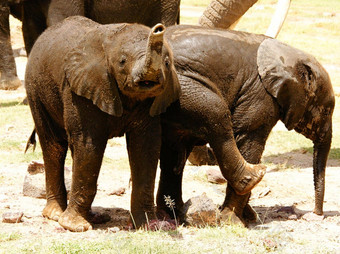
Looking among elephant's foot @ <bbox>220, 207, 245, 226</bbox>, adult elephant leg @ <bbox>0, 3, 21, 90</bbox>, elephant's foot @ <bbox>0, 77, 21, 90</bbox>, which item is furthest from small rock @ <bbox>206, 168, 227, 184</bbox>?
elephant's foot @ <bbox>0, 77, 21, 90</bbox>

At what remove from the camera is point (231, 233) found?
538cm

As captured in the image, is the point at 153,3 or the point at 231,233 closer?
the point at 231,233

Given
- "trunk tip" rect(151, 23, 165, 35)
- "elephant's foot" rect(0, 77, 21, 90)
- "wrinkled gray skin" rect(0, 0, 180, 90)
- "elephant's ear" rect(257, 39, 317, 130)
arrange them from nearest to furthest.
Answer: "trunk tip" rect(151, 23, 165, 35)
"elephant's ear" rect(257, 39, 317, 130)
"wrinkled gray skin" rect(0, 0, 180, 90)
"elephant's foot" rect(0, 77, 21, 90)

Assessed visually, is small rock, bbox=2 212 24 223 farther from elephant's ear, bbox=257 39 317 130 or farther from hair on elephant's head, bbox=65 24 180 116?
elephant's ear, bbox=257 39 317 130

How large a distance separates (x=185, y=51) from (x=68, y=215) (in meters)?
1.53

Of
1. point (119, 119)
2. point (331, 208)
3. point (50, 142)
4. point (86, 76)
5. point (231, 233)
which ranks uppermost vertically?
point (86, 76)

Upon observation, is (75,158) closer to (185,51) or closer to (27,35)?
(185,51)

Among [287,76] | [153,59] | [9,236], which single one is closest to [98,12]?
[287,76]

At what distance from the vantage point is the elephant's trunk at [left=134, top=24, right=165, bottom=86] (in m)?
4.41

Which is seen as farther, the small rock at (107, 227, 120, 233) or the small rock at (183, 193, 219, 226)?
the small rock at (183, 193, 219, 226)

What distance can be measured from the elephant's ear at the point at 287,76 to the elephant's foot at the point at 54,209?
189 cm

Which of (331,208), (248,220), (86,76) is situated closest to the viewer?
(86,76)

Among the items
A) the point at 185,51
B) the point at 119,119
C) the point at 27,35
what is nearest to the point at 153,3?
the point at 27,35

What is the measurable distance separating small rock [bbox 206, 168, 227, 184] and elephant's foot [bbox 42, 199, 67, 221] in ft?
6.97
